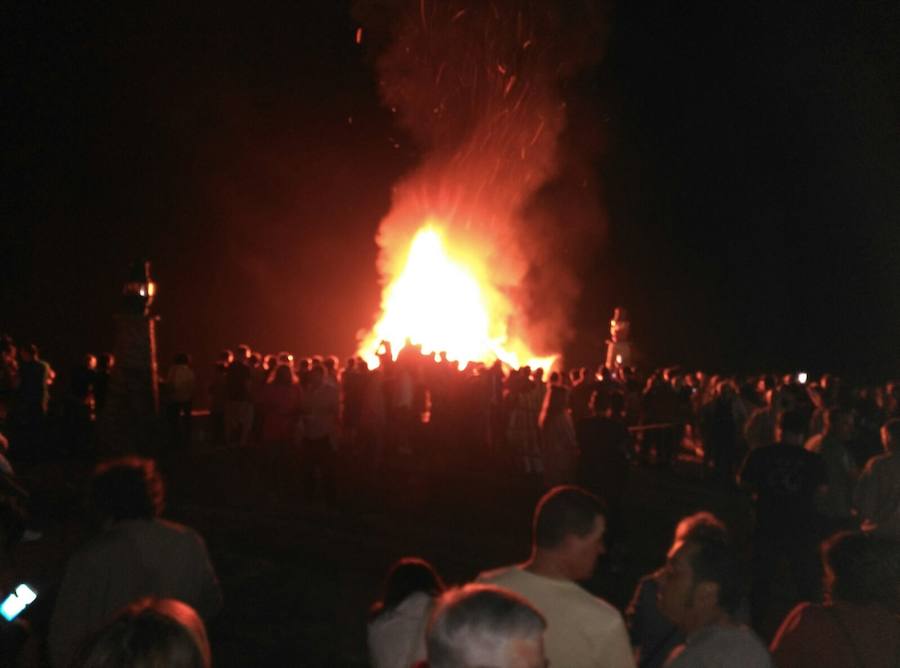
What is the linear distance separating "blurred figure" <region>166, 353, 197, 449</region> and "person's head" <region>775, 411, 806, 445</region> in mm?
10455

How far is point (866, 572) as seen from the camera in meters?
3.78

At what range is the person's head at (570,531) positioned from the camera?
3.92 meters

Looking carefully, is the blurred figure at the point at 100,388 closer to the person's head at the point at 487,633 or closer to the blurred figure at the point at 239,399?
the blurred figure at the point at 239,399

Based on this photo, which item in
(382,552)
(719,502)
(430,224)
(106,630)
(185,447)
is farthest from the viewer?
(430,224)

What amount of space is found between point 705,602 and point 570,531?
55 cm

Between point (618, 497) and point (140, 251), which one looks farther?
point (140, 251)

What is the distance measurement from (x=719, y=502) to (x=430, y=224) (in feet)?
55.8

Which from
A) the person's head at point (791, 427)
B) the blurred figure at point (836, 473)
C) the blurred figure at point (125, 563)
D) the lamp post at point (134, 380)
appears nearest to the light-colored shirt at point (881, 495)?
the person's head at point (791, 427)

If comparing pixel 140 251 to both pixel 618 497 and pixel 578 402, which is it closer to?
pixel 578 402

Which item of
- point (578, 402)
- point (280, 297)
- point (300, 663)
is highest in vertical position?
point (280, 297)

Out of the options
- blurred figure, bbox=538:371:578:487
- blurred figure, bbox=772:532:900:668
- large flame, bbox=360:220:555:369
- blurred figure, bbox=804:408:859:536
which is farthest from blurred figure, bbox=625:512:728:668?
large flame, bbox=360:220:555:369

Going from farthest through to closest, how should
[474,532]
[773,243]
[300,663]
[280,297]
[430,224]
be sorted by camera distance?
[773,243] → [280,297] → [430,224] → [474,532] → [300,663]

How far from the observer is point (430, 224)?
30.2m

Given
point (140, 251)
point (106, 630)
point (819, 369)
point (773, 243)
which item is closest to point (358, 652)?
point (106, 630)
